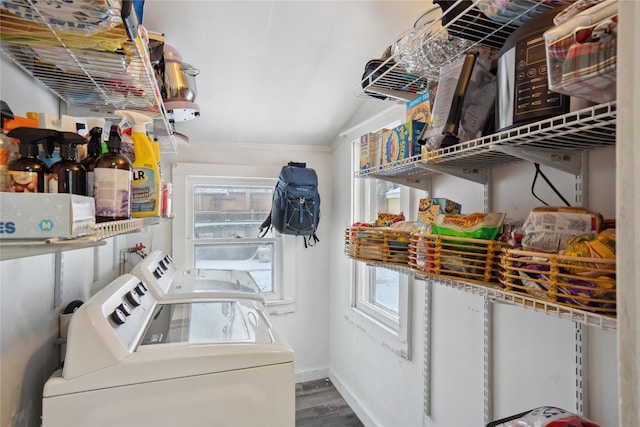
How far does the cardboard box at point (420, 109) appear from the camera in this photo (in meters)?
1.29

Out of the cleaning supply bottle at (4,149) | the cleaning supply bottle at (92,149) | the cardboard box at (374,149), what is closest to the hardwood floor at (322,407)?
the cardboard box at (374,149)

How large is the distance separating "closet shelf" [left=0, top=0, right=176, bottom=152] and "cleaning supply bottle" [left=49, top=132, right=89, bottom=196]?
0.82 feet

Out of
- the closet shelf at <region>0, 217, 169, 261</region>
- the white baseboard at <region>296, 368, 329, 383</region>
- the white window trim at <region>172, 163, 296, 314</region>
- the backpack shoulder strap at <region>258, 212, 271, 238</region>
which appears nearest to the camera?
the closet shelf at <region>0, 217, 169, 261</region>

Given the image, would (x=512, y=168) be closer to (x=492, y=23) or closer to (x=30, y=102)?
(x=492, y=23)

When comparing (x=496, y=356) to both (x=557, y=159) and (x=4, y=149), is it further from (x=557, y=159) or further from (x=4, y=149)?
(x=4, y=149)

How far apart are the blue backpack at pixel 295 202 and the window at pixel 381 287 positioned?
35cm

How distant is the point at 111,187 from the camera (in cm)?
80

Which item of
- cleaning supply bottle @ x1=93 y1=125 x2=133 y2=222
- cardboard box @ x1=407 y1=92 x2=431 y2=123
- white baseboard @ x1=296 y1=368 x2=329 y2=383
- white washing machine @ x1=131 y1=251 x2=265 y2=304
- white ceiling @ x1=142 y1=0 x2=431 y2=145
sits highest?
white ceiling @ x1=142 y1=0 x2=431 y2=145

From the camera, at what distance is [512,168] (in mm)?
1294

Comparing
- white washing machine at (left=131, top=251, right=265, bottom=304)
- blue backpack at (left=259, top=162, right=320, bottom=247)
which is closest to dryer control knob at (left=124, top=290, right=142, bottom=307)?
white washing machine at (left=131, top=251, right=265, bottom=304)

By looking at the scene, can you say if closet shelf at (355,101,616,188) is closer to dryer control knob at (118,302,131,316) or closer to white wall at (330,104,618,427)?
white wall at (330,104,618,427)

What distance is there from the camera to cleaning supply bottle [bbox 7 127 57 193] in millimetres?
656

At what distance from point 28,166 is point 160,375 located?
63 cm

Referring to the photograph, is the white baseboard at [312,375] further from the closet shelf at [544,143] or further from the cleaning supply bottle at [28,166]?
the cleaning supply bottle at [28,166]
